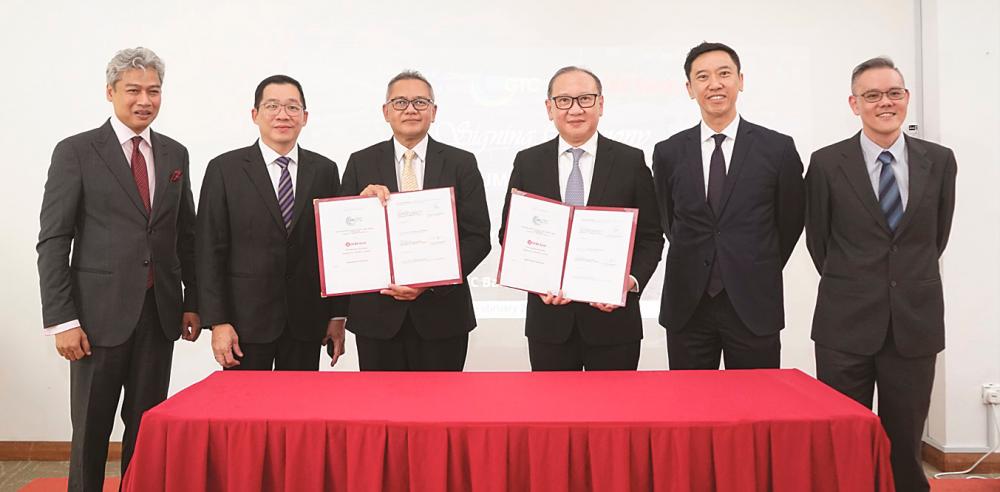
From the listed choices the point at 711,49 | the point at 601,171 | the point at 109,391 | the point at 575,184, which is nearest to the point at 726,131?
the point at 711,49

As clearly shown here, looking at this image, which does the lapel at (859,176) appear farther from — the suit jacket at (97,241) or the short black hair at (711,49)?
the suit jacket at (97,241)

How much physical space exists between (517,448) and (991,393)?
3.26m

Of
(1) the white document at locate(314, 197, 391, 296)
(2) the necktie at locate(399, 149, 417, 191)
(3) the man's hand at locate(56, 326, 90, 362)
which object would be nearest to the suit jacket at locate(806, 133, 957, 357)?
(2) the necktie at locate(399, 149, 417, 191)

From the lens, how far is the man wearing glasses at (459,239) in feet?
8.16

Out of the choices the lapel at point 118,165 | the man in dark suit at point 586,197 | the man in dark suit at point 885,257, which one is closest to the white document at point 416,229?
the man in dark suit at point 586,197

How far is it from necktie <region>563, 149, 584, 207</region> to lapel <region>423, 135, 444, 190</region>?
0.52m

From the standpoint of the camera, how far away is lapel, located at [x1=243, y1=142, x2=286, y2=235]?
2.52m

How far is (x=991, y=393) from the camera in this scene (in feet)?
11.5

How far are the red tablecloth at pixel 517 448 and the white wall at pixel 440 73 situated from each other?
2142mm

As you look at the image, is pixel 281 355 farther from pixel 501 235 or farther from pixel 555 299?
pixel 555 299

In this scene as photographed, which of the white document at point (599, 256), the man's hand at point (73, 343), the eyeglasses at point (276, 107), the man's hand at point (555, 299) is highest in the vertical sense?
the eyeglasses at point (276, 107)

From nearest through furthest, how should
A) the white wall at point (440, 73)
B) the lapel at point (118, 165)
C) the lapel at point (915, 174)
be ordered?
the lapel at point (915, 174) → the lapel at point (118, 165) → the white wall at point (440, 73)

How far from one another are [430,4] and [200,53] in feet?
4.62

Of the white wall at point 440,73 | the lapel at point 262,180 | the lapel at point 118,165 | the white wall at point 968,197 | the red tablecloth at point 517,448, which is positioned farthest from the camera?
the white wall at point 440,73
